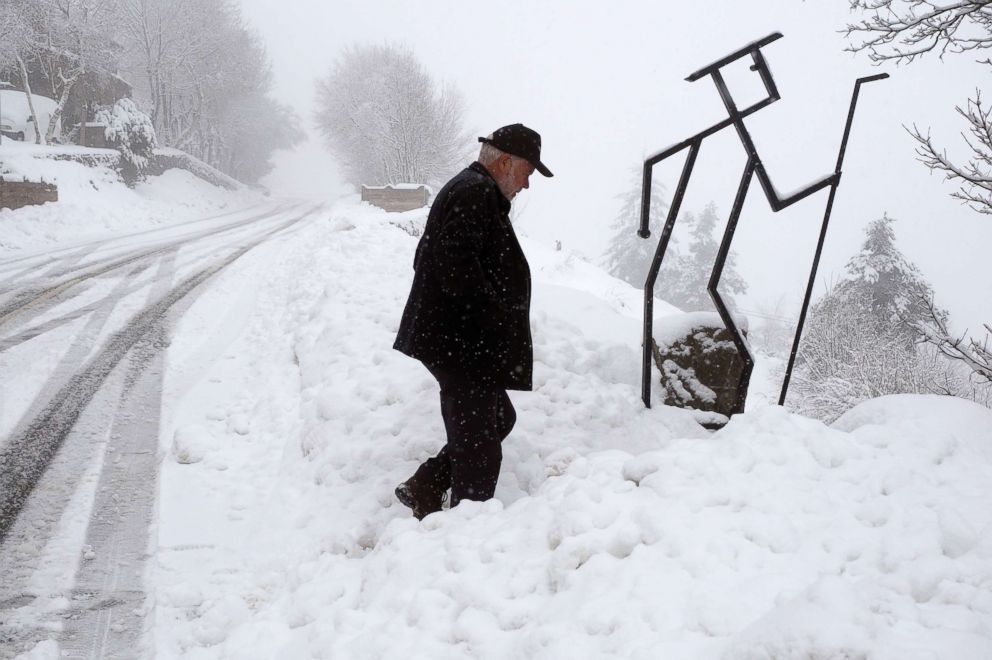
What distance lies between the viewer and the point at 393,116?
28203mm

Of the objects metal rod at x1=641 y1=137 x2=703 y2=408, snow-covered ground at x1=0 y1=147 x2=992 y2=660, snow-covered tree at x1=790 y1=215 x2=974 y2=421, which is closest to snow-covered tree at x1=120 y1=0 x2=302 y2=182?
snow-covered ground at x1=0 y1=147 x2=992 y2=660

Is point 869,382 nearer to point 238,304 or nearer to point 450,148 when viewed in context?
point 238,304

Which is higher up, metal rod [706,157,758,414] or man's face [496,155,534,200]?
man's face [496,155,534,200]

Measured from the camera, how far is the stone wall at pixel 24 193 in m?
12.2

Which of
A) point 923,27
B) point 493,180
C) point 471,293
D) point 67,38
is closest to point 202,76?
point 67,38

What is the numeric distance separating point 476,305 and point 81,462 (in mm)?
2782

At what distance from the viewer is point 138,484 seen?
3.29 meters

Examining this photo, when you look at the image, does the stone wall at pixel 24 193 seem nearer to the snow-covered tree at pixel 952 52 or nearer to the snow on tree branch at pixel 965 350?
the snow-covered tree at pixel 952 52

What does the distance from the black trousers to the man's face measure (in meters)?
0.98

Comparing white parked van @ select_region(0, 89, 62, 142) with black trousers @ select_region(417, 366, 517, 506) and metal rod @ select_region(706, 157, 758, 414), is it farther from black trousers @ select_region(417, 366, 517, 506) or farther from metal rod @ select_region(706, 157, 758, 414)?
metal rod @ select_region(706, 157, 758, 414)

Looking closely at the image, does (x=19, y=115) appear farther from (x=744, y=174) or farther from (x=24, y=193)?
(x=744, y=174)

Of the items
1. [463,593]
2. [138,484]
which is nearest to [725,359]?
[463,593]

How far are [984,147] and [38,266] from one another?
1177cm

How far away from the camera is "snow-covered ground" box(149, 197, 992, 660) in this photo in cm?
168
